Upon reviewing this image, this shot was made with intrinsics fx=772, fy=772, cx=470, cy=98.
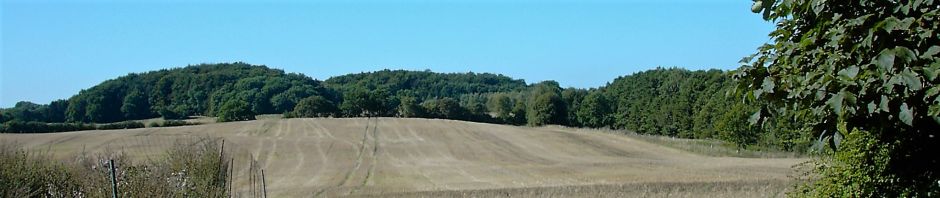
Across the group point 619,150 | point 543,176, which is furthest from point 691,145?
point 543,176

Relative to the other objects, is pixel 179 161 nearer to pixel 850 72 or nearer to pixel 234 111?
pixel 850 72

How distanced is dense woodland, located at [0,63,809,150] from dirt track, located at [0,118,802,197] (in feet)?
40.0

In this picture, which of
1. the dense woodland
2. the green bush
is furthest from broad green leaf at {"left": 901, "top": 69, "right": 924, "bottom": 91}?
the green bush

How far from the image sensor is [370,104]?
10125 cm

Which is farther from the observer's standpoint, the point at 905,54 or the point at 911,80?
the point at 905,54

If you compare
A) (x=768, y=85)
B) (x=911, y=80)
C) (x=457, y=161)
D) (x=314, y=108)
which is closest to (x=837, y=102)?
(x=911, y=80)

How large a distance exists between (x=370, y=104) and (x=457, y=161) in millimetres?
50651

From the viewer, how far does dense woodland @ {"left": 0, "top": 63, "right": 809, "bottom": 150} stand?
70.0m

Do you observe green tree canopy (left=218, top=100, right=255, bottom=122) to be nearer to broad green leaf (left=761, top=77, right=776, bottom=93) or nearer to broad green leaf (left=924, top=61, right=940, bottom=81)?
broad green leaf (left=761, top=77, right=776, bottom=93)

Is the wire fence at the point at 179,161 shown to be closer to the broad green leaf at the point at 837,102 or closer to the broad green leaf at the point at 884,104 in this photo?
the broad green leaf at the point at 837,102

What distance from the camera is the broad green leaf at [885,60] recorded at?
4133 millimetres

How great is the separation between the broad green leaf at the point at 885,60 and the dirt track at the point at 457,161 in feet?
59.4

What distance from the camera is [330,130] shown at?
67250 mm

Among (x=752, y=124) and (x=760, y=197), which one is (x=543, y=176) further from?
(x=752, y=124)
